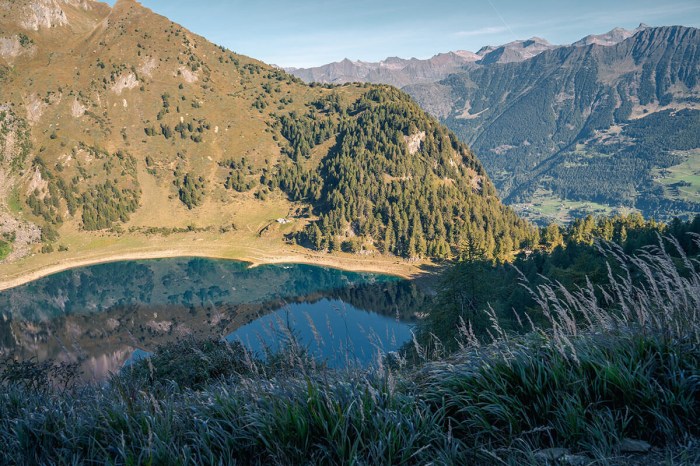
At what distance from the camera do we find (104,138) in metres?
160

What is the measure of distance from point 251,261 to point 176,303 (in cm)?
3097

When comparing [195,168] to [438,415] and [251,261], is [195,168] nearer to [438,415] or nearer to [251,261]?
[251,261]

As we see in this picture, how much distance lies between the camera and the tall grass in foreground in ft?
17.3

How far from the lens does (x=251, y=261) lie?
119 metres

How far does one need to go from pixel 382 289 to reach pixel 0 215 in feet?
406

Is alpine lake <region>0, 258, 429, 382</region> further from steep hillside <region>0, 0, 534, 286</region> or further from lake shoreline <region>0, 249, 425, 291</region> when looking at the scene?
steep hillside <region>0, 0, 534, 286</region>

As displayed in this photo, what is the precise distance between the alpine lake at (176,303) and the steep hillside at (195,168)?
38.2 ft

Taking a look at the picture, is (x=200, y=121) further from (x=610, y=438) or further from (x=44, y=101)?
(x=610, y=438)

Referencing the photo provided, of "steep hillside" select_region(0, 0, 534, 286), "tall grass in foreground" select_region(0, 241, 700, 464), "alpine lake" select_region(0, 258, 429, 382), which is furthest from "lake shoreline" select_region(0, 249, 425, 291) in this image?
"tall grass in foreground" select_region(0, 241, 700, 464)

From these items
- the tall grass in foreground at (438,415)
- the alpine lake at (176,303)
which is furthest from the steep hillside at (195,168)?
the tall grass in foreground at (438,415)

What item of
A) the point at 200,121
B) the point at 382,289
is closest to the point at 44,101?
the point at 200,121

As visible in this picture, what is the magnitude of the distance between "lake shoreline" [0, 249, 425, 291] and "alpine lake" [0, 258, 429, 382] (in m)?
3.06

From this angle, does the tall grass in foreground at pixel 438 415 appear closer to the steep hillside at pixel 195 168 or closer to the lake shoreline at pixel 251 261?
the lake shoreline at pixel 251 261

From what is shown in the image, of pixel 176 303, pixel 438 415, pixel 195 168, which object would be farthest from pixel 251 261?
pixel 438 415
